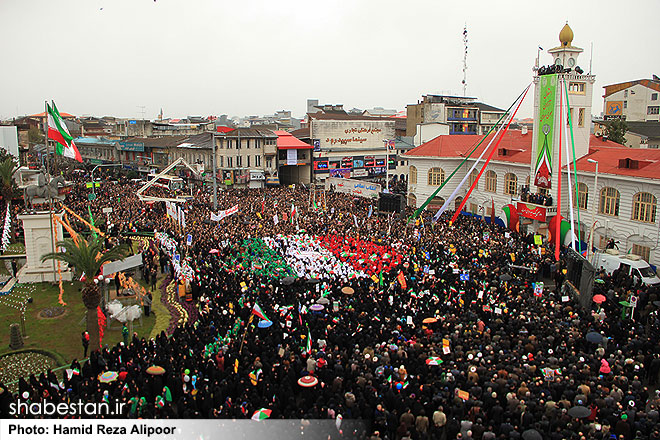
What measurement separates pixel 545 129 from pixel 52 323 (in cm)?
2807

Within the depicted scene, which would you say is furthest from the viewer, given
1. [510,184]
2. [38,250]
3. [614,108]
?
[614,108]

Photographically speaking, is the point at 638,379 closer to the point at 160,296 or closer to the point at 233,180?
the point at 160,296

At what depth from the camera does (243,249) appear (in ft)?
92.9

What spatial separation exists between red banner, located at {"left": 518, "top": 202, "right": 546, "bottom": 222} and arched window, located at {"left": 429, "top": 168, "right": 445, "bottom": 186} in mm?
10196

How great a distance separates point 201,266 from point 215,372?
1133 cm

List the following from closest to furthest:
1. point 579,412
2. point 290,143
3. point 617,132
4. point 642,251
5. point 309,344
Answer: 1. point 579,412
2. point 309,344
3. point 642,251
4. point 617,132
5. point 290,143

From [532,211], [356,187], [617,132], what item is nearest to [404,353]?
[532,211]

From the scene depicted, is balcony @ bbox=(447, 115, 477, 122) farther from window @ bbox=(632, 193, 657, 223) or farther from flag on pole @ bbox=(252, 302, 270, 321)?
flag on pole @ bbox=(252, 302, 270, 321)

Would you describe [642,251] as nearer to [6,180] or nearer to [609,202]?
[609,202]

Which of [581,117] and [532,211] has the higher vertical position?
[581,117]

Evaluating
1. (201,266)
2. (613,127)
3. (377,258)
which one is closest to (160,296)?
(201,266)

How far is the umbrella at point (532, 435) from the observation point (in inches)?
430

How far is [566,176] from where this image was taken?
32781 mm

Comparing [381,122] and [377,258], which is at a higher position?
[381,122]
